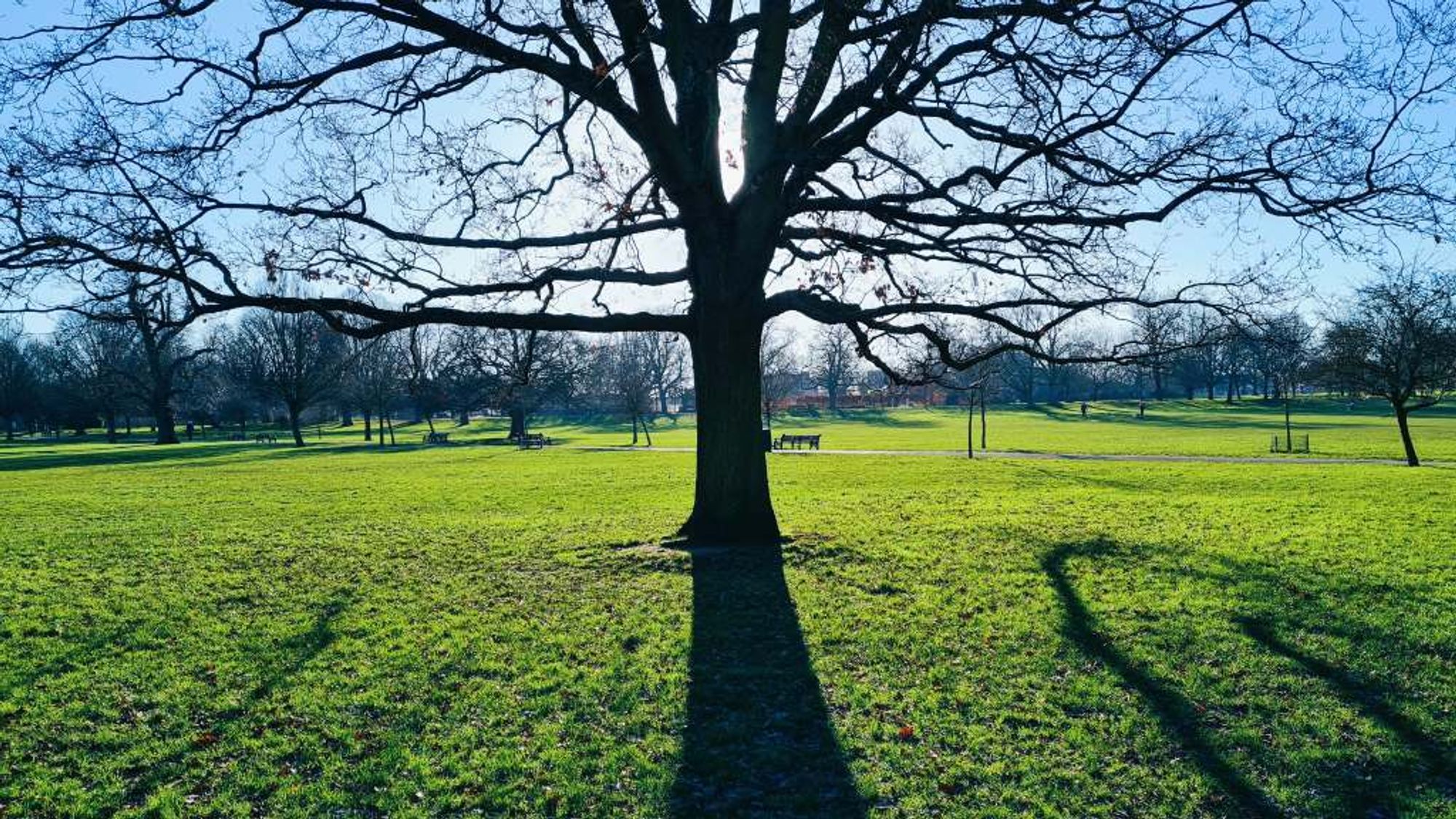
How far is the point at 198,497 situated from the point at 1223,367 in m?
101

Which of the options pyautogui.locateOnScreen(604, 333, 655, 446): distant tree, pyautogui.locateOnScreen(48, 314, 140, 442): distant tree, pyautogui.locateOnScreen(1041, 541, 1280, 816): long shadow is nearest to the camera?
pyautogui.locateOnScreen(1041, 541, 1280, 816): long shadow

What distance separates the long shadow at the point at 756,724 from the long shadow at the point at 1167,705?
6.61 ft

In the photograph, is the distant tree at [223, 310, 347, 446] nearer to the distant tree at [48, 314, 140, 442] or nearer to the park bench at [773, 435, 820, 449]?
the distant tree at [48, 314, 140, 442]

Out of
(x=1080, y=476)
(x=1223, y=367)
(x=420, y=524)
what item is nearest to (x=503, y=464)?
(x=420, y=524)

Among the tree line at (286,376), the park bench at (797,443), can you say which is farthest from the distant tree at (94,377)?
the park bench at (797,443)

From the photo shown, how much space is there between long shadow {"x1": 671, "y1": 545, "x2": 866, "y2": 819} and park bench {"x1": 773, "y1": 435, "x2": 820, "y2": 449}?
99.0 feet

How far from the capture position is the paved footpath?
A: 27.3m

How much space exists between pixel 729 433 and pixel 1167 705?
6064mm

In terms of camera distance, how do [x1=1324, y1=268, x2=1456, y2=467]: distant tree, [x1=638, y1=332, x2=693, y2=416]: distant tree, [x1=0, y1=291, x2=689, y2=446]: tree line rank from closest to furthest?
[x1=1324, y1=268, x2=1456, y2=467]: distant tree
[x1=0, y1=291, x2=689, y2=446]: tree line
[x1=638, y1=332, x2=693, y2=416]: distant tree

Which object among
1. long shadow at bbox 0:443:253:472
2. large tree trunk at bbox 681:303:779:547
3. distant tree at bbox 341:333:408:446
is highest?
distant tree at bbox 341:333:408:446

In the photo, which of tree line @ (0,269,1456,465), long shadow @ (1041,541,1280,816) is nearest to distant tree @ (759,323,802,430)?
tree line @ (0,269,1456,465)

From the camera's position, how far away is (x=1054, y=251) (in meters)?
11.1

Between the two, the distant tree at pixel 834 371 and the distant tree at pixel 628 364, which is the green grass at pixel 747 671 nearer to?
the distant tree at pixel 628 364

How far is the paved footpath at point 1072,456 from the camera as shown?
2731 centimetres
